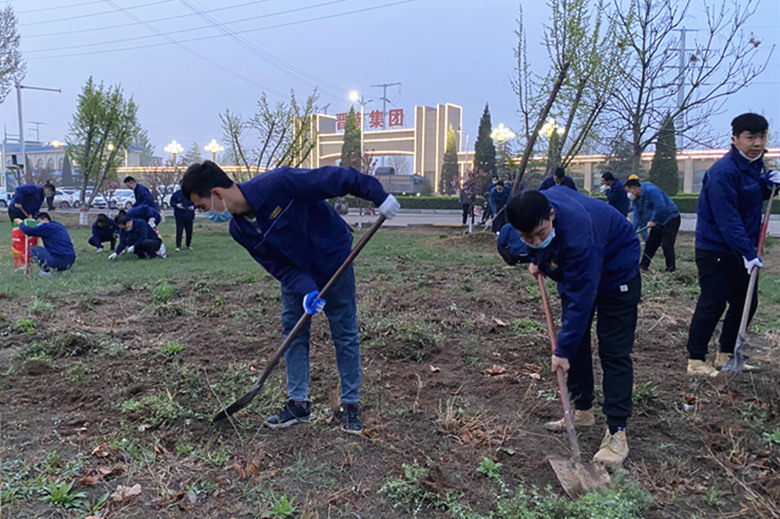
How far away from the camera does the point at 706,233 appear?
13.5 feet

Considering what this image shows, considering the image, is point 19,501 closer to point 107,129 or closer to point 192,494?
point 192,494

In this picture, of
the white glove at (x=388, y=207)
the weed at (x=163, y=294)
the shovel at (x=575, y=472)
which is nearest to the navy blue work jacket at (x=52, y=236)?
the weed at (x=163, y=294)

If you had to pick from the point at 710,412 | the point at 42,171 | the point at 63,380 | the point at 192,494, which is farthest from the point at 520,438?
the point at 42,171

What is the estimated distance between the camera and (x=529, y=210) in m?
2.50

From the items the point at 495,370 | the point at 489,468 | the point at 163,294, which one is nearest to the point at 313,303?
the point at 489,468

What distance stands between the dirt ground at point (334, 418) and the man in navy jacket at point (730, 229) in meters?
0.42

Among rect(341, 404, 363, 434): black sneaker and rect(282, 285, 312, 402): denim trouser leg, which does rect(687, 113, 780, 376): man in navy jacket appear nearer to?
rect(341, 404, 363, 434): black sneaker

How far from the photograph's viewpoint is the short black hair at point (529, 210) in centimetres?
250

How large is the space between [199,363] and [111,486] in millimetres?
1752

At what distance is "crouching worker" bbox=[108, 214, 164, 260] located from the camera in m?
10.6

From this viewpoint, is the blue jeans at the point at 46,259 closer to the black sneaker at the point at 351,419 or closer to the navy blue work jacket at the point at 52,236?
the navy blue work jacket at the point at 52,236

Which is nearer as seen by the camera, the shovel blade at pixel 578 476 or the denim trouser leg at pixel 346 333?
the shovel blade at pixel 578 476

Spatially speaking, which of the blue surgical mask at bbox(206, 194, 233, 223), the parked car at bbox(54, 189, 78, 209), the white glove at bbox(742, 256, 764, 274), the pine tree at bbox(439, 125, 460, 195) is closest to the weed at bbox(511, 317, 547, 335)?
the white glove at bbox(742, 256, 764, 274)

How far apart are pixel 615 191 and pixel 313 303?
25.6 ft
